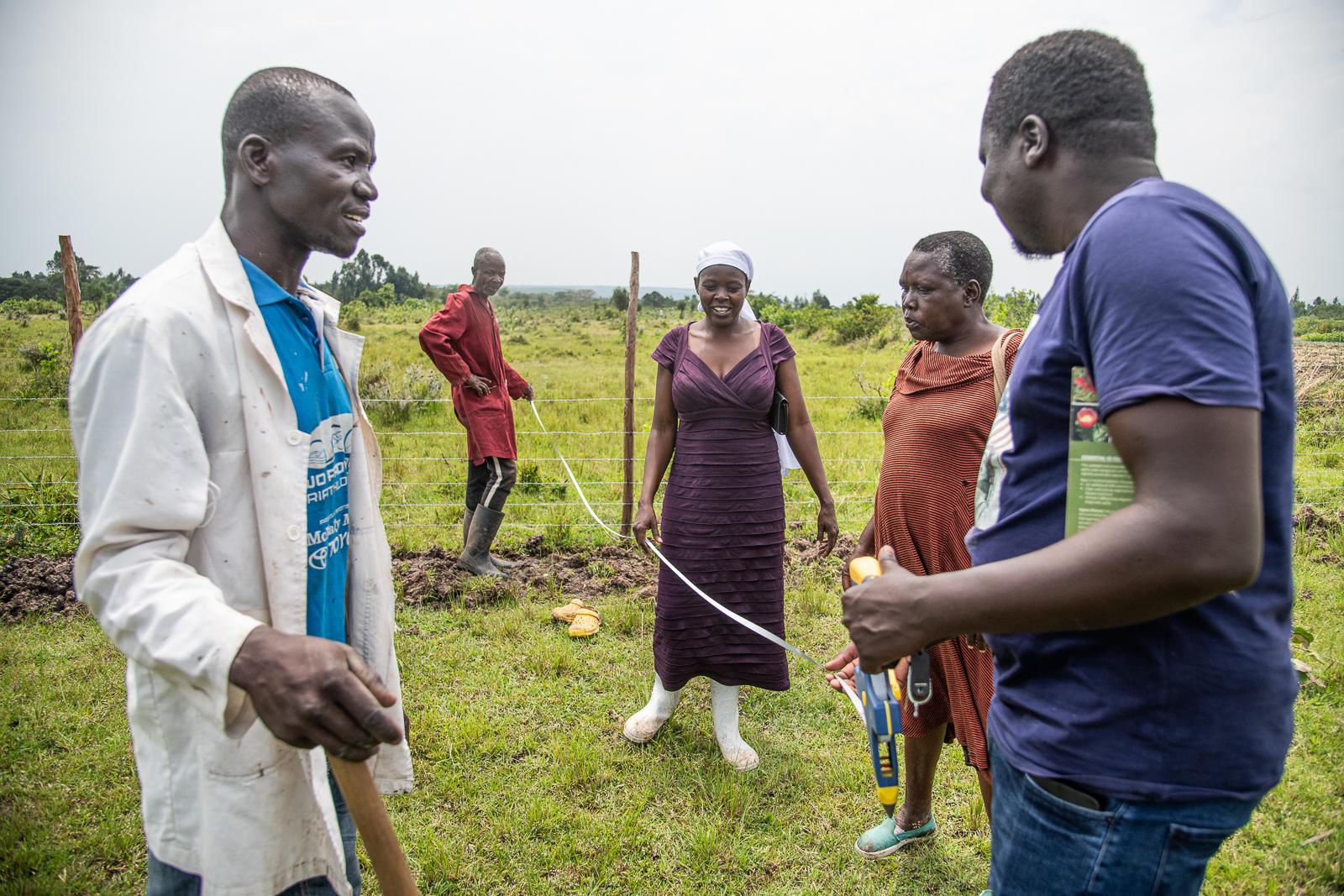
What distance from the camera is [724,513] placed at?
3607 millimetres

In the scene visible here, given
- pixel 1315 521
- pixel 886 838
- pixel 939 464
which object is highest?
pixel 939 464

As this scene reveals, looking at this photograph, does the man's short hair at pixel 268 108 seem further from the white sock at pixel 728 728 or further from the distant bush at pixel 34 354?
the distant bush at pixel 34 354

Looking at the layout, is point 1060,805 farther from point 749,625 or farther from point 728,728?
point 728,728

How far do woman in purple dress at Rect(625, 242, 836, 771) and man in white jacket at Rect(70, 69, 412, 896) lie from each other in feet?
6.21

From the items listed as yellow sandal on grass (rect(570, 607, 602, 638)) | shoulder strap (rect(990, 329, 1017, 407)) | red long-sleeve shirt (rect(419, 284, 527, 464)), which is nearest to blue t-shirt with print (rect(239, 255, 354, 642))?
shoulder strap (rect(990, 329, 1017, 407))

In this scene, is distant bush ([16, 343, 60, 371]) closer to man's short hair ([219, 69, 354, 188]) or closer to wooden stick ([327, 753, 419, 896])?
man's short hair ([219, 69, 354, 188])

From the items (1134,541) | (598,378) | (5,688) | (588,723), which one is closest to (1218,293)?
(1134,541)

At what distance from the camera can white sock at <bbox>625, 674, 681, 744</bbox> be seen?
3.66m

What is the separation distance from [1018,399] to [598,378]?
1378 centimetres

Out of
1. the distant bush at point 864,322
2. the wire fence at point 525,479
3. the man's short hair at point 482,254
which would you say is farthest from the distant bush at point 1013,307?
the man's short hair at point 482,254

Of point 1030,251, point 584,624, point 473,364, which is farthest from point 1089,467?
point 473,364

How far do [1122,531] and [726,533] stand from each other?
265 centimetres

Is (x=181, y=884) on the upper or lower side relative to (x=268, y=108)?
lower

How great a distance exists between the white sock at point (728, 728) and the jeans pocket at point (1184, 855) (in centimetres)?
250
